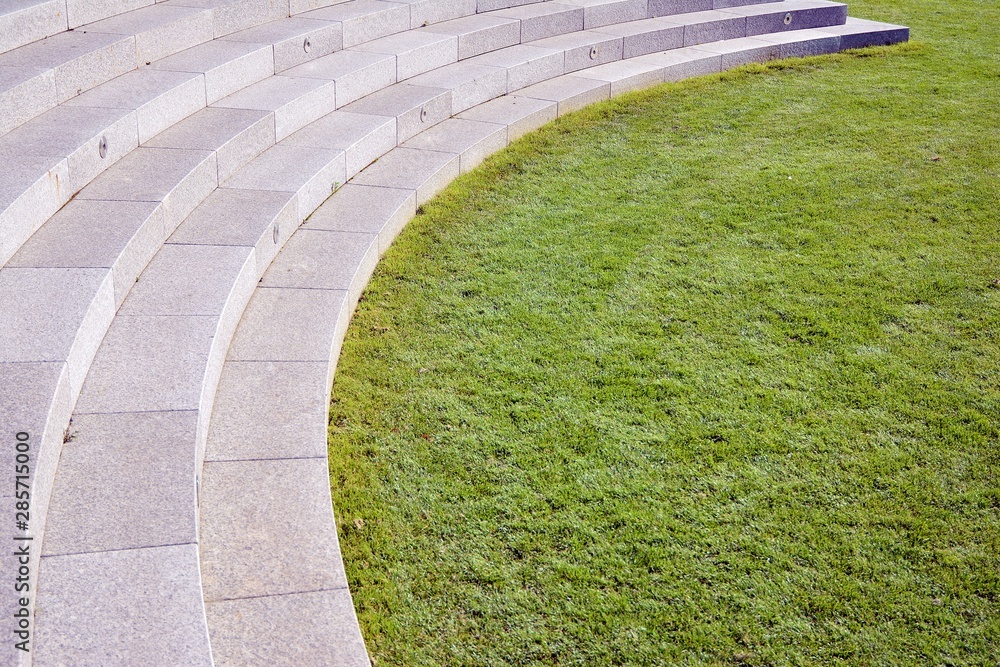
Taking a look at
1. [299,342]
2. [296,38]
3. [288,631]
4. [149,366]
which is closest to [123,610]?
[288,631]

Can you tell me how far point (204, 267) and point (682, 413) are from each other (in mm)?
2920

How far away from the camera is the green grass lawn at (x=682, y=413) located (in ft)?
13.2

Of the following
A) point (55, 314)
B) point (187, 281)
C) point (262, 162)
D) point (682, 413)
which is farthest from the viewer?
point (262, 162)

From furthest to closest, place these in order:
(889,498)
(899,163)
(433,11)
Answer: (433,11) < (899,163) < (889,498)

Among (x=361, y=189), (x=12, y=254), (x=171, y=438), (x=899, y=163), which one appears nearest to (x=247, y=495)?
(x=171, y=438)

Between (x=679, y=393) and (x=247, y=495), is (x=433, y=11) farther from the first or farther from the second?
(x=247, y=495)

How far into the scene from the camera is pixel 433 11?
34.5 ft

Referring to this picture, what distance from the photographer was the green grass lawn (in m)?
4.04

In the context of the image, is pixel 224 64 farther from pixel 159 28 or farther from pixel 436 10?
pixel 436 10

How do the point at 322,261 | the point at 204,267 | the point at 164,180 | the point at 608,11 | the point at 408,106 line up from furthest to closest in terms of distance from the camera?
the point at 608,11, the point at 408,106, the point at 322,261, the point at 164,180, the point at 204,267

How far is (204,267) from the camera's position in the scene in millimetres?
5637

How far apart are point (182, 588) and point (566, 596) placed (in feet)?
5.23

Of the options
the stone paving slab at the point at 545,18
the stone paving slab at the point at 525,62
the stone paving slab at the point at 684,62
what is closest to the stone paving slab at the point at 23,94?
the stone paving slab at the point at 525,62

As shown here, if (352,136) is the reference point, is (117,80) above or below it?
above
